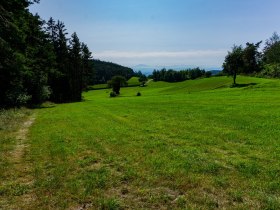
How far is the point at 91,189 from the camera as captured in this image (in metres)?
7.73

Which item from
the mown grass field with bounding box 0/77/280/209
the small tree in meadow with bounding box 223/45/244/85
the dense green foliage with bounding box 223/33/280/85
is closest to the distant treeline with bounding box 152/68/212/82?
the dense green foliage with bounding box 223/33/280/85

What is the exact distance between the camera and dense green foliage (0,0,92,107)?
28.7m

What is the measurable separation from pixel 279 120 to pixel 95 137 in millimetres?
9411

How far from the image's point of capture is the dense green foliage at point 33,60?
28719 millimetres

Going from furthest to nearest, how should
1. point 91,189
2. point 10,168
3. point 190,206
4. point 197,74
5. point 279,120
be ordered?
1. point 197,74
2. point 279,120
3. point 10,168
4. point 91,189
5. point 190,206

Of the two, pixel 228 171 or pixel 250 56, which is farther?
pixel 250 56

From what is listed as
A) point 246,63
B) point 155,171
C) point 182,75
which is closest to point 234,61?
point 246,63

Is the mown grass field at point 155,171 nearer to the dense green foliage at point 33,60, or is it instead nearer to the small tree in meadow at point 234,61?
the dense green foliage at point 33,60

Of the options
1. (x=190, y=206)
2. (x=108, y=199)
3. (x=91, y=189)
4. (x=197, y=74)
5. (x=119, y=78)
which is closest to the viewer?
(x=190, y=206)

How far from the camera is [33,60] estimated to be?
4631cm

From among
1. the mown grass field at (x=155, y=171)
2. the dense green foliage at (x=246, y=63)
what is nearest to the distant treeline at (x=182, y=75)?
the dense green foliage at (x=246, y=63)

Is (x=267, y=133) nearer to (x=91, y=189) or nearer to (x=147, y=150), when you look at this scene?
(x=147, y=150)

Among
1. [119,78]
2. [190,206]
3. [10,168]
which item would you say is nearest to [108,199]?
[190,206]

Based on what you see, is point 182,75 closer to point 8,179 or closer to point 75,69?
point 75,69
